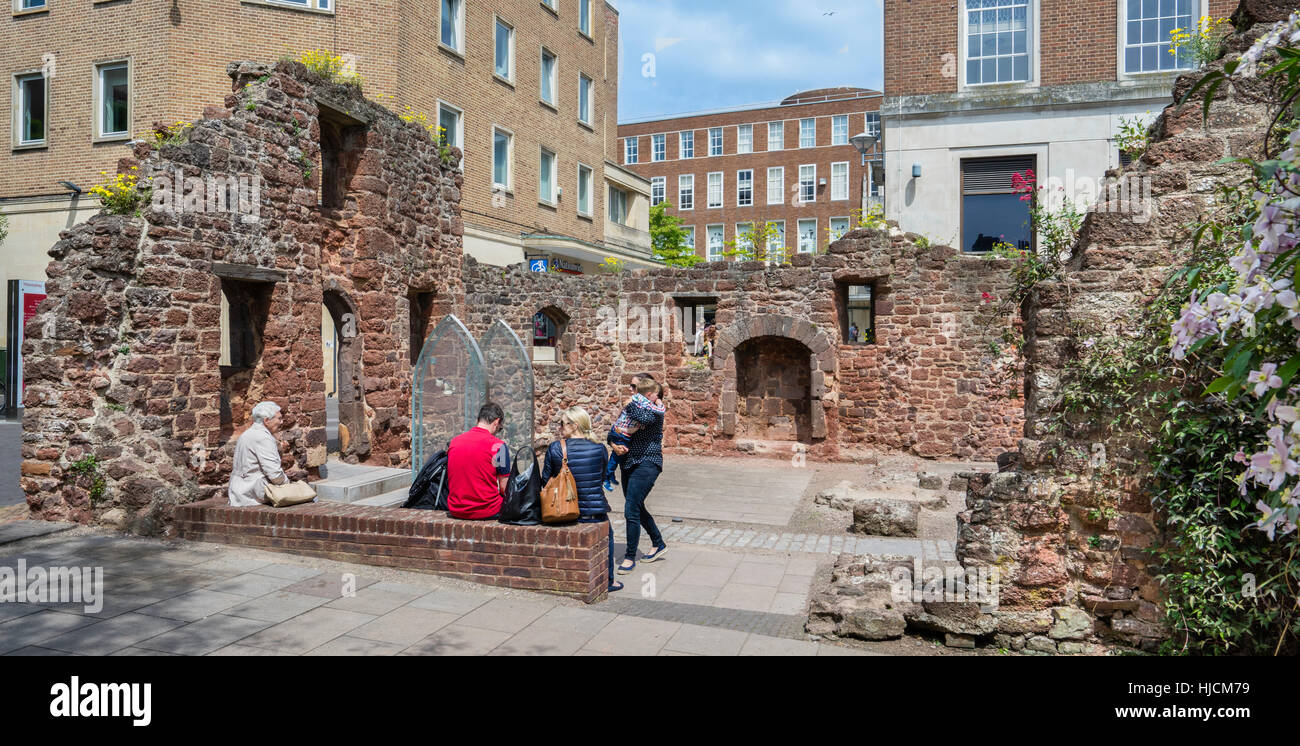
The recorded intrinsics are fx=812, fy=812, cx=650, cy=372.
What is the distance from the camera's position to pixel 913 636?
547 cm

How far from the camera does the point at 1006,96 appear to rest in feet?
55.2

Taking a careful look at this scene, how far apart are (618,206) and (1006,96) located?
18.1m

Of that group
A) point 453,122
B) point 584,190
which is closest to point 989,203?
point 453,122

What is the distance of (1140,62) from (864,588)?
15.3m

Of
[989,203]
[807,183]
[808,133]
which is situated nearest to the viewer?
[989,203]

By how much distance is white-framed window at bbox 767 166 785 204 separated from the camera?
4869 centimetres

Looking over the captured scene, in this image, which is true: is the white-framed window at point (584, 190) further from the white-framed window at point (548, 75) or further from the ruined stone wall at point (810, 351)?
the ruined stone wall at point (810, 351)

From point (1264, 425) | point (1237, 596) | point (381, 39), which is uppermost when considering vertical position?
point (381, 39)

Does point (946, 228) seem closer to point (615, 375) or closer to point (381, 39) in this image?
point (615, 375)

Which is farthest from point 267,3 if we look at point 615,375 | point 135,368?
point 135,368

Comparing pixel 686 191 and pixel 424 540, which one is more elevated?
pixel 686 191

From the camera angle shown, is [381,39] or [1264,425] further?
[381,39]

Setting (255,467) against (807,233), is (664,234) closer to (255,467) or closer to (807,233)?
(807,233)

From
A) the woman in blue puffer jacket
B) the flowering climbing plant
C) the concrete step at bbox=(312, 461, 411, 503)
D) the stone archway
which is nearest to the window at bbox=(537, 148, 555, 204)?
the stone archway
